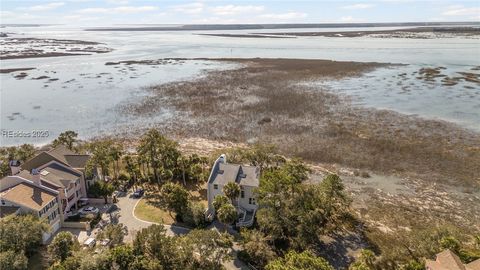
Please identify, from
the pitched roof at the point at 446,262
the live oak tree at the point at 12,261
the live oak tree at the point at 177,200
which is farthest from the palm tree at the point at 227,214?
the pitched roof at the point at 446,262

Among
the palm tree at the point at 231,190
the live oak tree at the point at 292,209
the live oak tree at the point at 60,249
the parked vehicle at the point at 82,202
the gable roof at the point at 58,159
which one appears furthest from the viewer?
the parked vehicle at the point at 82,202

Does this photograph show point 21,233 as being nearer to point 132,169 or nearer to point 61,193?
point 61,193

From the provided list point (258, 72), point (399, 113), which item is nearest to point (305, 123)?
point (399, 113)

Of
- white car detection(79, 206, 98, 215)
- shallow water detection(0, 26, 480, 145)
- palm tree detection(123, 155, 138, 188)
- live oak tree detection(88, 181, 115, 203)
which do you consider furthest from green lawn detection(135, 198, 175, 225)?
shallow water detection(0, 26, 480, 145)

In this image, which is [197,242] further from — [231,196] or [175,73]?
[175,73]

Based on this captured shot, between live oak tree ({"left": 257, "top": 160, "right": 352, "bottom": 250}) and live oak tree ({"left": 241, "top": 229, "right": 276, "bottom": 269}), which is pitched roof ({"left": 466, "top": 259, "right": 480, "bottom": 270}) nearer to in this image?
live oak tree ({"left": 257, "top": 160, "right": 352, "bottom": 250})

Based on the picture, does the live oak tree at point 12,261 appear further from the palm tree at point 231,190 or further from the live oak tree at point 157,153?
the live oak tree at point 157,153
